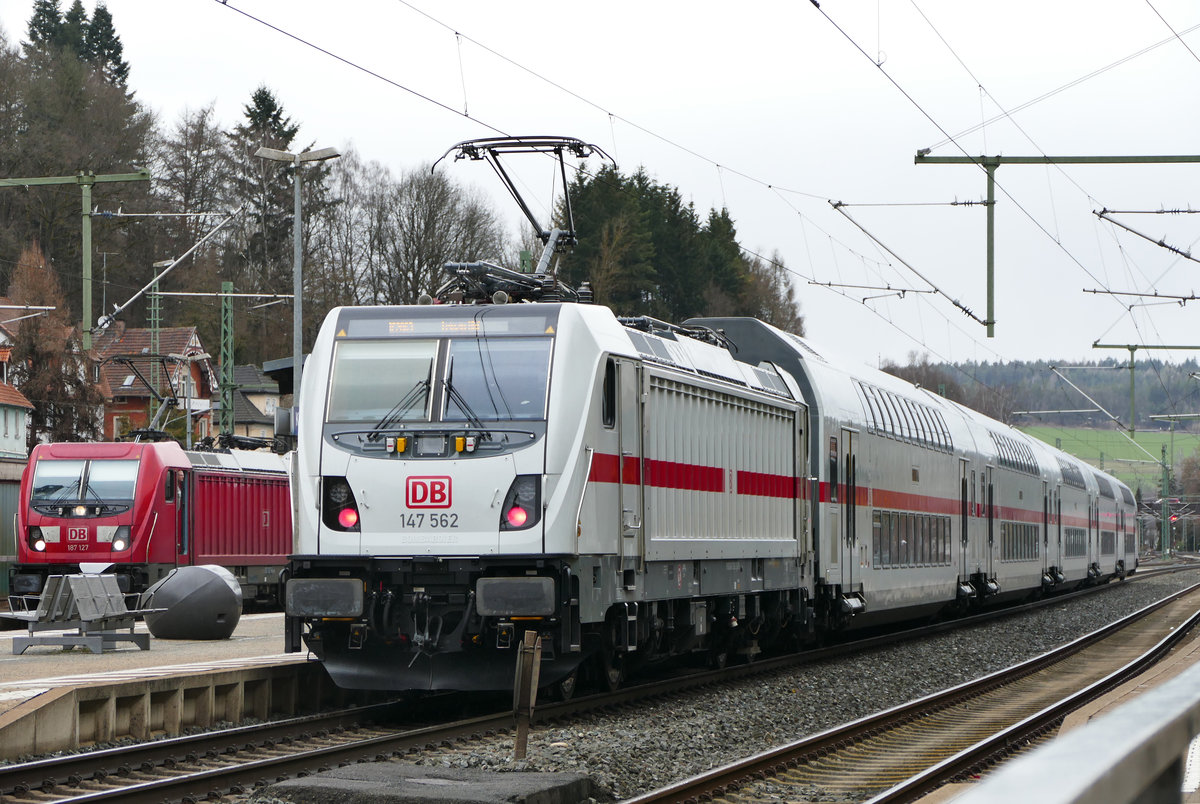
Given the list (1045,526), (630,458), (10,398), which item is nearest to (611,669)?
(630,458)

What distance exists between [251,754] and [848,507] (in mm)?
12537

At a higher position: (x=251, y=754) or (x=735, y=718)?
(x=251, y=754)

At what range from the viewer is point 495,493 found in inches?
516

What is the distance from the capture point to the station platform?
436 inches

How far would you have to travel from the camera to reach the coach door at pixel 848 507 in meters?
22.0

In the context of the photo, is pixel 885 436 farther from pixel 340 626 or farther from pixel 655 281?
pixel 655 281

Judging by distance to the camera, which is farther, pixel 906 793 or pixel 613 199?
pixel 613 199

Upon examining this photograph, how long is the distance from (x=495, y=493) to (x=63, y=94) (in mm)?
58495

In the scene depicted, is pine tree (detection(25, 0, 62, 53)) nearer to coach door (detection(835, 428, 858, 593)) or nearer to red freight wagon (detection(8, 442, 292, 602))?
red freight wagon (detection(8, 442, 292, 602))

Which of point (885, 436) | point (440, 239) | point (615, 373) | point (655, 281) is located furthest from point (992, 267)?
point (655, 281)

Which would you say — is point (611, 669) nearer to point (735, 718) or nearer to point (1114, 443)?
point (735, 718)

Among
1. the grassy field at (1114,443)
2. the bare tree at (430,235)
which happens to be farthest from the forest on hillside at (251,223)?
the grassy field at (1114,443)

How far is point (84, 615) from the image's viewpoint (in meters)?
17.9

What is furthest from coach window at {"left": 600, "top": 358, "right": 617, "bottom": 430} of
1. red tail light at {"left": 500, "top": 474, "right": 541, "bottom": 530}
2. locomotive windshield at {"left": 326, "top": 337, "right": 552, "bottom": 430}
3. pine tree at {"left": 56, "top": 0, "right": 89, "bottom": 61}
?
pine tree at {"left": 56, "top": 0, "right": 89, "bottom": 61}
